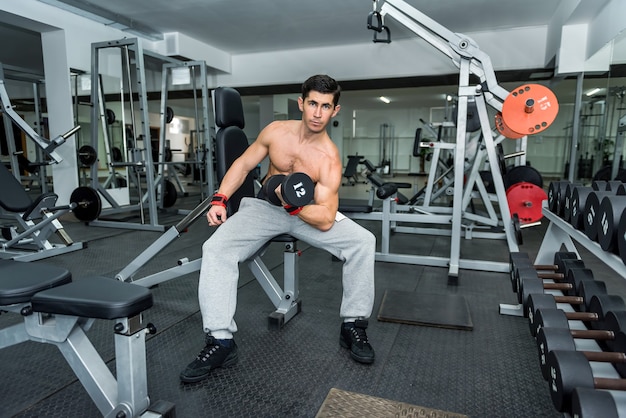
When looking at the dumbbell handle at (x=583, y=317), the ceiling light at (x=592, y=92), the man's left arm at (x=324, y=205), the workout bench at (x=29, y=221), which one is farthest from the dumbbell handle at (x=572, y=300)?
the ceiling light at (x=592, y=92)

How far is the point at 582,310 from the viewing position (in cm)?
141

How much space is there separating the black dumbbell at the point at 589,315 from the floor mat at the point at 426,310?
1.66 ft

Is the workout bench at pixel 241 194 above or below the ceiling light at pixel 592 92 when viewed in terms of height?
below

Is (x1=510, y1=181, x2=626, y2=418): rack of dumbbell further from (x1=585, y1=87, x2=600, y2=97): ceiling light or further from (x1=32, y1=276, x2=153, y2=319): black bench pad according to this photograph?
(x1=585, y1=87, x2=600, y2=97): ceiling light

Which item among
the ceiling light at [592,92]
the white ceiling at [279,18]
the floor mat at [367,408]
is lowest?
the floor mat at [367,408]

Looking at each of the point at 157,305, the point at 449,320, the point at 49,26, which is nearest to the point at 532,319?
the point at 449,320

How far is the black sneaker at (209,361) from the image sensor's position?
1.29 m

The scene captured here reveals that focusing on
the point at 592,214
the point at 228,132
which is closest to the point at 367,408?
the point at 592,214

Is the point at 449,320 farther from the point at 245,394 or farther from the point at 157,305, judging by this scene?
the point at 157,305

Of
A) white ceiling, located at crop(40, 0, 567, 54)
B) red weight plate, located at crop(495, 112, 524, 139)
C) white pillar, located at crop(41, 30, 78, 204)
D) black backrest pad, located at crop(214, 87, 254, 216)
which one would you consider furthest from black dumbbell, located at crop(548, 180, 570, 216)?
white pillar, located at crop(41, 30, 78, 204)

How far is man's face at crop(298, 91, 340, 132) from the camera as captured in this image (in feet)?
4.93

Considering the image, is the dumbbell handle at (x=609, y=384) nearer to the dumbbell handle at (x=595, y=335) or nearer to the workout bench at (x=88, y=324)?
the dumbbell handle at (x=595, y=335)

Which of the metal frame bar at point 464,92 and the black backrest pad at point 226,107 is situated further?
the metal frame bar at point 464,92

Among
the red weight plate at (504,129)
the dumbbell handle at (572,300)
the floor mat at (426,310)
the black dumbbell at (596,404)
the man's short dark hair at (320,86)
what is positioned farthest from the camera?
the red weight plate at (504,129)
